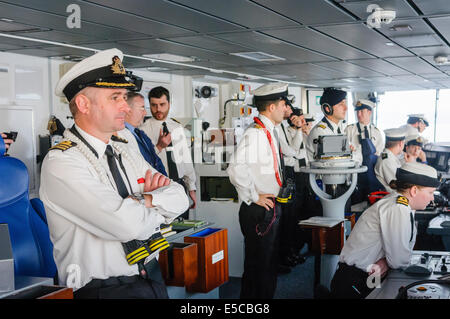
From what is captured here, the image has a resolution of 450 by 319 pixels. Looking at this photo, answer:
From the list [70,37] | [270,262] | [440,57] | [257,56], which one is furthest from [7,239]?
[440,57]

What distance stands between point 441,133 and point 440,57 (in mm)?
7509

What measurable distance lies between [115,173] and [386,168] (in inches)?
154

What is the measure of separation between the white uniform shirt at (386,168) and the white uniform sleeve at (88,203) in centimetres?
393

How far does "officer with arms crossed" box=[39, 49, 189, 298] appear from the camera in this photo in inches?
67.7

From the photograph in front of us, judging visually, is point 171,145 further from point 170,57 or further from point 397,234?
point 397,234

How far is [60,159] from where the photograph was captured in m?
1.75

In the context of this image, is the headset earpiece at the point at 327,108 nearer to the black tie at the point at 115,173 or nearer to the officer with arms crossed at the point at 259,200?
the officer with arms crossed at the point at 259,200

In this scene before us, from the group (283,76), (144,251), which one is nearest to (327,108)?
(144,251)

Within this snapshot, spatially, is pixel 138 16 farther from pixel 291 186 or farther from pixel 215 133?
pixel 215 133

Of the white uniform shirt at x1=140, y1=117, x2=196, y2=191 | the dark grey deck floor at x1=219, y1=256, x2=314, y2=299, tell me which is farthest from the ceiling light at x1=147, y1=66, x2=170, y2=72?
the dark grey deck floor at x1=219, y1=256, x2=314, y2=299

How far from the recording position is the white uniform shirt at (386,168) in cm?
523

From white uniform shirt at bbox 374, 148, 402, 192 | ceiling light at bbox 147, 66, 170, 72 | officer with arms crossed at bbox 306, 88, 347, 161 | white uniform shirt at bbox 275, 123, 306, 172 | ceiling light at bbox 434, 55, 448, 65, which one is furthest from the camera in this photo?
ceiling light at bbox 147, 66, 170, 72

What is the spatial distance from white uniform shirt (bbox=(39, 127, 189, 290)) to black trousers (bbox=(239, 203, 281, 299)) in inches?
65.6

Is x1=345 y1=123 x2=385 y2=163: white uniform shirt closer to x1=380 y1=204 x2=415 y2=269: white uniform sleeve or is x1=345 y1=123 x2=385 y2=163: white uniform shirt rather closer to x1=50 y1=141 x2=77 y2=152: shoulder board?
x1=380 y1=204 x2=415 y2=269: white uniform sleeve
